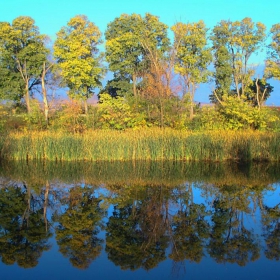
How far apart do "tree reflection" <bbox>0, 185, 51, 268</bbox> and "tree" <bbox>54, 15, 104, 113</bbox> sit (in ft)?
71.7

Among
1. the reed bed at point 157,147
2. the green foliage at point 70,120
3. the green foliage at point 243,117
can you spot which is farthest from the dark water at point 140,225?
the green foliage at point 70,120

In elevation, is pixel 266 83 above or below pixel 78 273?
above

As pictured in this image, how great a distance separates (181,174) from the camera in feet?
36.2

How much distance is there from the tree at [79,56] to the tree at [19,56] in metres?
1.67

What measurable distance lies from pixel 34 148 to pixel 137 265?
913 cm

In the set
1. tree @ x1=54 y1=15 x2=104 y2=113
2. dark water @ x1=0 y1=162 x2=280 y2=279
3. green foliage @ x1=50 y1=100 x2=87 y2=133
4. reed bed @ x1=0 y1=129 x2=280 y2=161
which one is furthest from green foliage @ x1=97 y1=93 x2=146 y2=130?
tree @ x1=54 y1=15 x2=104 y2=113

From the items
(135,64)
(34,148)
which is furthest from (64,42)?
(34,148)

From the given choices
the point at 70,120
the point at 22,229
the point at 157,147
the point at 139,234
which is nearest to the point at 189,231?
the point at 139,234

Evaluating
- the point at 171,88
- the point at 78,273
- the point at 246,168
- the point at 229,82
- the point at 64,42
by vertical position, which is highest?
the point at 64,42

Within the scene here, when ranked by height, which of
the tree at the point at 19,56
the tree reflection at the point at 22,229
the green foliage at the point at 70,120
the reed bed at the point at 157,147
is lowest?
the tree reflection at the point at 22,229

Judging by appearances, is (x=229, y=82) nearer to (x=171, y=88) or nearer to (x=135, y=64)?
(x=135, y=64)

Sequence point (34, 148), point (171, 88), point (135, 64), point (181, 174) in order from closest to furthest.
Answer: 1. point (181, 174)
2. point (34, 148)
3. point (171, 88)
4. point (135, 64)

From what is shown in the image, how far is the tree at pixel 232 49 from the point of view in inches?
1239

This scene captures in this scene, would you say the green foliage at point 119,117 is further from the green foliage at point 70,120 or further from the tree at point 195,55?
the tree at point 195,55
